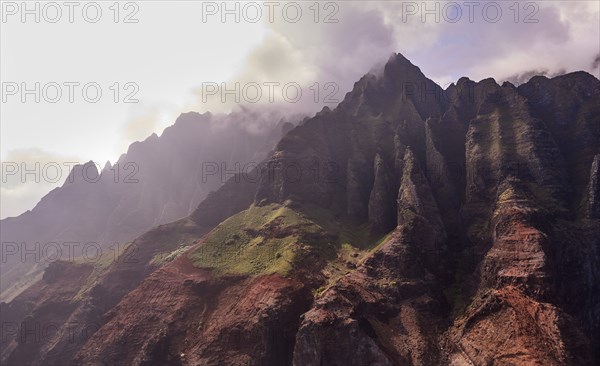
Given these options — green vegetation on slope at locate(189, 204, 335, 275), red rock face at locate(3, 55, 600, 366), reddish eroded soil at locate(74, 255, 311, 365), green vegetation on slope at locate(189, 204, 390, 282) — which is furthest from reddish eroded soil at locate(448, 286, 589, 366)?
green vegetation on slope at locate(189, 204, 335, 275)

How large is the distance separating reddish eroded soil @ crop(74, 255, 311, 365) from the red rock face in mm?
312

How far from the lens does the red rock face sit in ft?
223

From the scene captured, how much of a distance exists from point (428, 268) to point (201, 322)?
49608 mm

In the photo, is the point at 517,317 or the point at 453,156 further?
the point at 453,156

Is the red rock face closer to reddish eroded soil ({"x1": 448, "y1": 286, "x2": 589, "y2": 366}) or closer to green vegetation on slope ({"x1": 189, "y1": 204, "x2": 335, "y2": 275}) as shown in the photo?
reddish eroded soil ({"x1": 448, "y1": 286, "x2": 589, "y2": 366})

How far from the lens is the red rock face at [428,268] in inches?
2680

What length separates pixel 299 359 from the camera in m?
69.2

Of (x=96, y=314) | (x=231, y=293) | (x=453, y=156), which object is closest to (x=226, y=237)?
(x=231, y=293)

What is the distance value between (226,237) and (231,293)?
25486 mm

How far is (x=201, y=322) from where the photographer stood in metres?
89.2

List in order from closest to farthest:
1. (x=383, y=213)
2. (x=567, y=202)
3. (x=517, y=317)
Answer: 1. (x=517, y=317)
2. (x=567, y=202)
3. (x=383, y=213)

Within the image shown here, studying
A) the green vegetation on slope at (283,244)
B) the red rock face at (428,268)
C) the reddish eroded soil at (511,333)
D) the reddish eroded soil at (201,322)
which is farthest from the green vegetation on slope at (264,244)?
the reddish eroded soil at (511,333)

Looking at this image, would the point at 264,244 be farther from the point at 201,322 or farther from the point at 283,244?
the point at 201,322

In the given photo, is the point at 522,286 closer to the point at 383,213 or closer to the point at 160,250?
the point at 383,213
